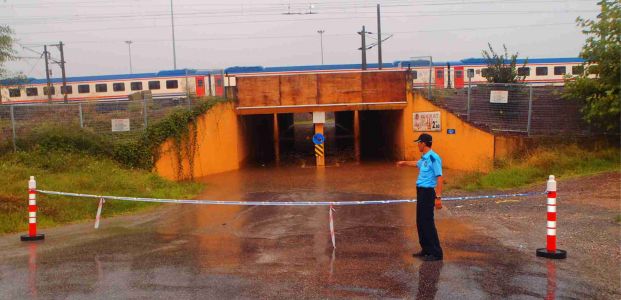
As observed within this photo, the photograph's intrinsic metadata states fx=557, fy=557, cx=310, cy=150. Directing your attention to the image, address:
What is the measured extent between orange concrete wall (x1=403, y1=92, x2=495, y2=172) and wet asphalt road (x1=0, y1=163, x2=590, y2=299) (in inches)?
359

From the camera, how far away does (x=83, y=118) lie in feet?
58.7

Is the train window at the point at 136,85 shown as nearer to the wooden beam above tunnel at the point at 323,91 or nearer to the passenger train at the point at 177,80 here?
the passenger train at the point at 177,80

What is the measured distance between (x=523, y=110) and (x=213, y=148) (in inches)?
472

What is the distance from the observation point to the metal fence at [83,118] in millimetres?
16469

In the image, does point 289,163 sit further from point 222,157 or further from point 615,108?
point 615,108

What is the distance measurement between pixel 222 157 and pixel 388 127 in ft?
34.7

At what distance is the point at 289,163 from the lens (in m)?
28.9

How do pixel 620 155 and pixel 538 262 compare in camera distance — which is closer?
pixel 538 262

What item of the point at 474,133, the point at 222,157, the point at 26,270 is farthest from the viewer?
the point at 222,157

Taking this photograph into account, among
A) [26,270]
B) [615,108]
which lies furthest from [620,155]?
[26,270]

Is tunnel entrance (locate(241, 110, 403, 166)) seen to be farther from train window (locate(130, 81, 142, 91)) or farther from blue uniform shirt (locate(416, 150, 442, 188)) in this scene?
blue uniform shirt (locate(416, 150, 442, 188))

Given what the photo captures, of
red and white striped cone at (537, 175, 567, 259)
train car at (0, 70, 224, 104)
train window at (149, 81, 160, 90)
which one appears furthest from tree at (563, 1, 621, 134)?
train window at (149, 81, 160, 90)

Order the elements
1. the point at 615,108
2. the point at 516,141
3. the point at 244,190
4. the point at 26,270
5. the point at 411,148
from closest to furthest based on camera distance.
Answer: the point at 26,270 < the point at 615,108 < the point at 244,190 < the point at 516,141 < the point at 411,148

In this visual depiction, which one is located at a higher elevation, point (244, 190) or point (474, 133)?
point (474, 133)
